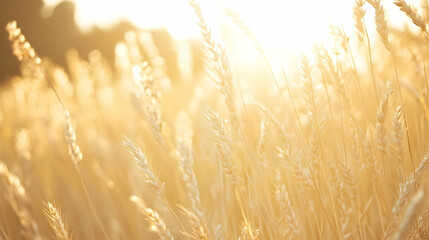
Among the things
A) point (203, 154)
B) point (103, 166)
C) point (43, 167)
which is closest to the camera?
point (203, 154)

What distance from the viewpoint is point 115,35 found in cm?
1753

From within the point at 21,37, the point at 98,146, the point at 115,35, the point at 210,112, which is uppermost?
the point at 115,35

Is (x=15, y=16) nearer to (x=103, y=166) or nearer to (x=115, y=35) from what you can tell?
(x=115, y=35)

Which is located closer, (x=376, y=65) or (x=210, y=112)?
(x=210, y=112)

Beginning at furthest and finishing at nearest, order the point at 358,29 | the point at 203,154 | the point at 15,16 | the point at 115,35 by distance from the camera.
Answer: the point at 115,35 → the point at 15,16 → the point at 203,154 → the point at 358,29

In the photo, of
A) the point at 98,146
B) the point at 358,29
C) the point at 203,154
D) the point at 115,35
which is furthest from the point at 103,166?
the point at 115,35

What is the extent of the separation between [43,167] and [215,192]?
179 cm

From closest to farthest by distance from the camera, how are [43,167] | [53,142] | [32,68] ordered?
[32,68], [53,142], [43,167]

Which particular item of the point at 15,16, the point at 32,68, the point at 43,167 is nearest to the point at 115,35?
the point at 15,16

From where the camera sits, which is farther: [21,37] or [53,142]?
[53,142]

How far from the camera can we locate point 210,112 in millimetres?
1000

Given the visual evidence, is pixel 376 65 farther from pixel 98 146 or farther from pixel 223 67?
pixel 98 146

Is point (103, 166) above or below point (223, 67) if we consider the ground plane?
below

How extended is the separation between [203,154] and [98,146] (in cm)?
77
